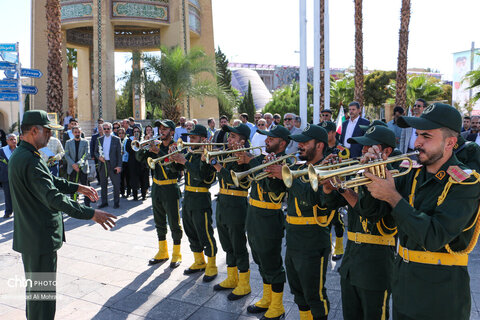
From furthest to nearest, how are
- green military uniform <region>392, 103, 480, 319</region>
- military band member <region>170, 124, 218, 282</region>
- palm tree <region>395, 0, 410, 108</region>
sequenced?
palm tree <region>395, 0, 410, 108</region>
military band member <region>170, 124, 218, 282</region>
green military uniform <region>392, 103, 480, 319</region>

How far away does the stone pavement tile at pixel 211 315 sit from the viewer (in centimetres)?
457

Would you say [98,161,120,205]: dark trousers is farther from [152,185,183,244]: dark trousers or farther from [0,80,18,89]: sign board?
[152,185,183,244]: dark trousers

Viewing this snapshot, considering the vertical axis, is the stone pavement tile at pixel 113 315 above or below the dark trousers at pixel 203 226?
below

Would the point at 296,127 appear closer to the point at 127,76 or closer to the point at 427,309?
the point at 427,309

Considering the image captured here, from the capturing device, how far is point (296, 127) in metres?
10.5

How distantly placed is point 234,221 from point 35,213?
2362 mm

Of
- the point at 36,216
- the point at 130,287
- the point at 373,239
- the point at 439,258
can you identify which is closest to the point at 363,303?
the point at 373,239

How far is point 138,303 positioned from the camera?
16.4ft

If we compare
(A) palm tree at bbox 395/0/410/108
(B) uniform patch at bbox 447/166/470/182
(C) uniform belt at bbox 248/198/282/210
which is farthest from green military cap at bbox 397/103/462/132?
(A) palm tree at bbox 395/0/410/108

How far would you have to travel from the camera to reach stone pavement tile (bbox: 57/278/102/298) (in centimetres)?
529

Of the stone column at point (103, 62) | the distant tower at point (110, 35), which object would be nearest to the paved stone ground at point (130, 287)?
the distant tower at point (110, 35)

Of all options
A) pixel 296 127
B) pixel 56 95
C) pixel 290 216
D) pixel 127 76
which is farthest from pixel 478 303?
pixel 127 76

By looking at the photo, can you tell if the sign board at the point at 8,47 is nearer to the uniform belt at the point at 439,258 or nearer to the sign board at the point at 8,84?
the sign board at the point at 8,84

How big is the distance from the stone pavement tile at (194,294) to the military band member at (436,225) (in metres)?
2.96
